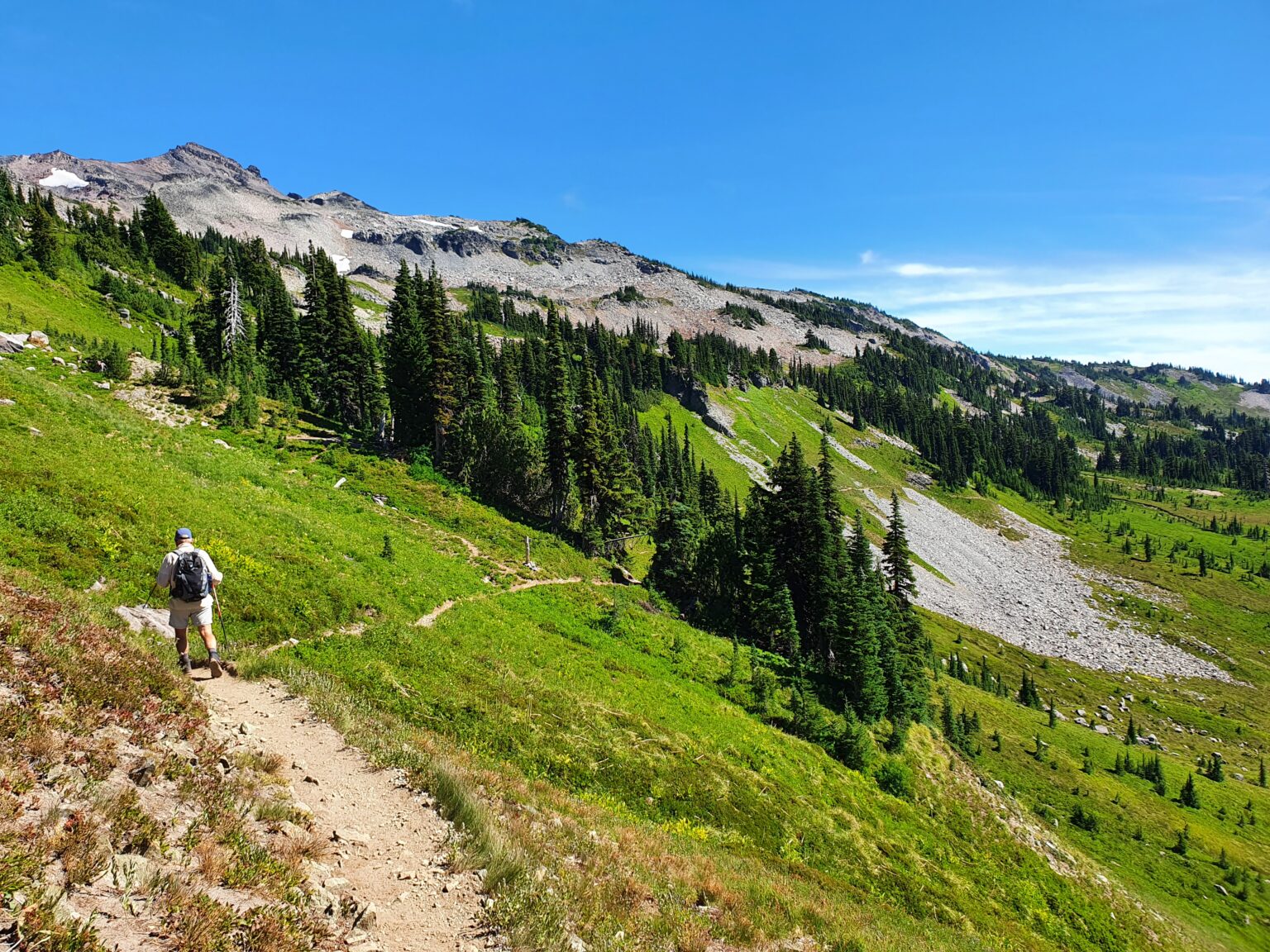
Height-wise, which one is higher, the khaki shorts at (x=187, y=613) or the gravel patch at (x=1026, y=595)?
the khaki shorts at (x=187, y=613)

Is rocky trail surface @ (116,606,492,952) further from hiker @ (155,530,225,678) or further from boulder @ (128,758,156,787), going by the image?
boulder @ (128,758,156,787)

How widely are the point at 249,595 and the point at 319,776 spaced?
10.2 meters

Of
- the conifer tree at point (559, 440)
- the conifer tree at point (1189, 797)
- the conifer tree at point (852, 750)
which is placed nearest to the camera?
the conifer tree at point (852, 750)

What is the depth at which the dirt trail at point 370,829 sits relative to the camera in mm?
6523

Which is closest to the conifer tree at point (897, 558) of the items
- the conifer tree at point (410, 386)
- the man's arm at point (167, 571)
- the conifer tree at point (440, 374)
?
the conifer tree at point (440, 374)

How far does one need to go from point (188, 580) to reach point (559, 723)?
10.8 metres

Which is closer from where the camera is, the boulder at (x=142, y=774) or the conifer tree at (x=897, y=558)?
the boulder at (x=142, y=774)

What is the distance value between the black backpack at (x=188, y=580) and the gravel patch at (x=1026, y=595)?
379 feet

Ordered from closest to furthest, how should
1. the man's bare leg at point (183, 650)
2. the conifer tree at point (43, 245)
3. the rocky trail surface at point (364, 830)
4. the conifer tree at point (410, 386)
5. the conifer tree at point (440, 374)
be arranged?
1. the rocky trail surface at point (364, 830)
2. the man's bare leg at point (183, 650)
3. the conifer tree at point (440, 374)
4. the conifer tree at point (410, 386)
5. the conifer tree at point (43, 245)

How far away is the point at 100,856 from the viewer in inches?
193

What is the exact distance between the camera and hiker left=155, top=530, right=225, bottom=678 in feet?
36.6

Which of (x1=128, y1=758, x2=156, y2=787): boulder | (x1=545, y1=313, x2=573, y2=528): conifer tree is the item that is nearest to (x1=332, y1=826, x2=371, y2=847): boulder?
(x1=128, y1=758, x2=156, y2=787): boulder

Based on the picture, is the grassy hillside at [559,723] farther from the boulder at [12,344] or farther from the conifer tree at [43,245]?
the conifer tree at [43,245]

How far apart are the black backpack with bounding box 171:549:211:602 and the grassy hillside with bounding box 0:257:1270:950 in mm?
2230
